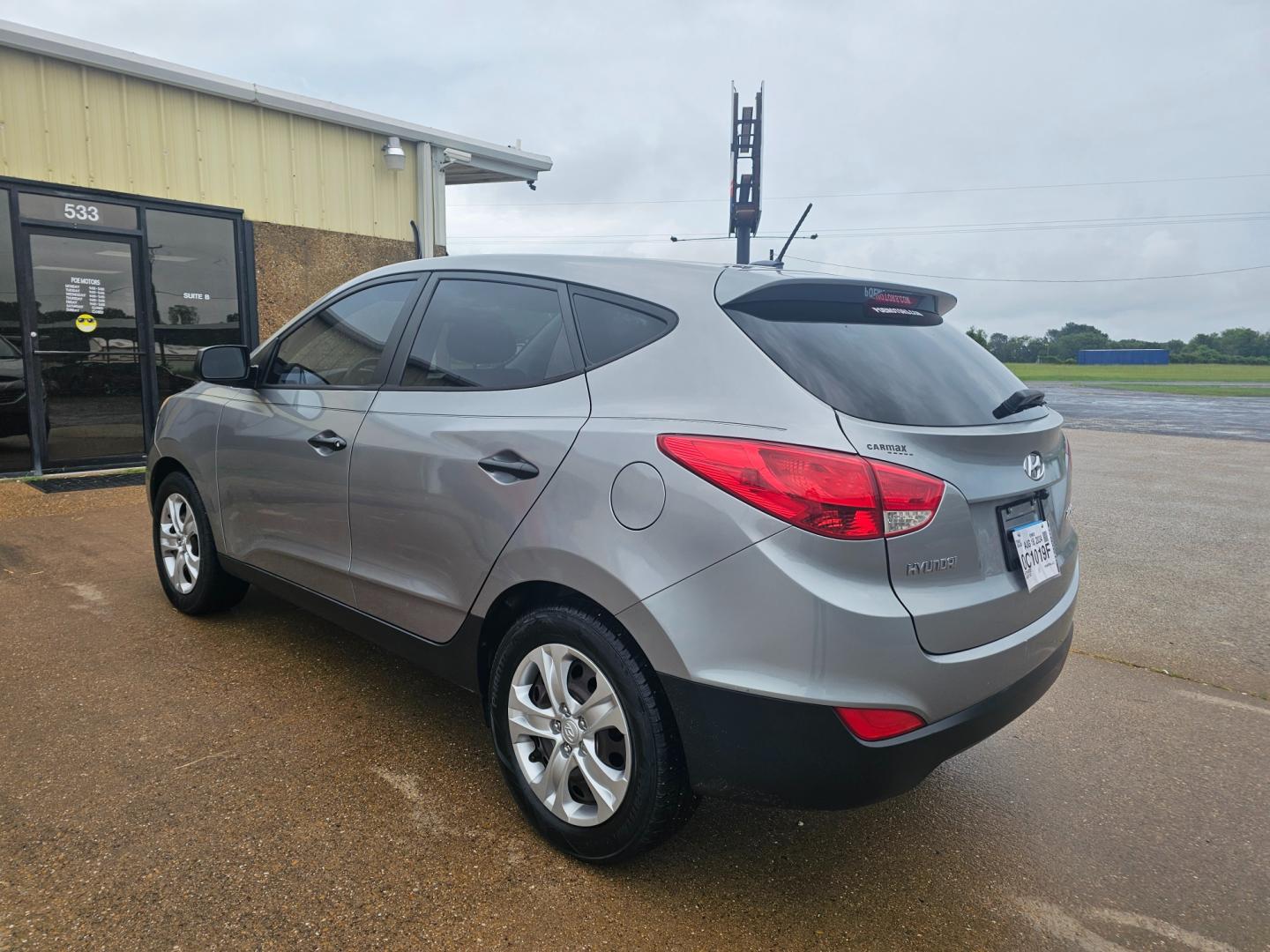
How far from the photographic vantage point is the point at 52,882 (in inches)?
87.0

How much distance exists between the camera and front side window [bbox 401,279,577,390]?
256 centimetres

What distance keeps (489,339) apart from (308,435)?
36.2 inches

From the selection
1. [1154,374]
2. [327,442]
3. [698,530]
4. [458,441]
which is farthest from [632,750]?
[1154,374]

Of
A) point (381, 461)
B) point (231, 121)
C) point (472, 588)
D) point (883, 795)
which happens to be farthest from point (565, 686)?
point (231, 121)

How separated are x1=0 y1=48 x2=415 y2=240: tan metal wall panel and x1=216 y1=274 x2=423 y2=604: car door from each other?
5.69 meters

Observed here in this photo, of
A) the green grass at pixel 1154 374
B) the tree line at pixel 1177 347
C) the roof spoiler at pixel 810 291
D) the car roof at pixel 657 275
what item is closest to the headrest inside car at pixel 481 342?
the car roof at pixel 657 275

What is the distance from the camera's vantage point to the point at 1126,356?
312 feet

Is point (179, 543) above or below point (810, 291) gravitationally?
below

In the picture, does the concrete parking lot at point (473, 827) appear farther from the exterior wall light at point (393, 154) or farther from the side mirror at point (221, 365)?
the exterior wall light at point (393, 154)

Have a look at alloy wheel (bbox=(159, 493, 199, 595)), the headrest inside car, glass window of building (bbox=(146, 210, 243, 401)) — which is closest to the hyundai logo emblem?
the headrest inside car

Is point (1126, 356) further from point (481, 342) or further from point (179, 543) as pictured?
point (481, 342)

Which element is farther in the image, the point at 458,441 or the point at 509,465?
the point at 458,441

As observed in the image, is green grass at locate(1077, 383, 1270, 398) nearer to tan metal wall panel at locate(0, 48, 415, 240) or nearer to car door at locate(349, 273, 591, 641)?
tan metal wall panel at locate(0, 48, 415, 240)

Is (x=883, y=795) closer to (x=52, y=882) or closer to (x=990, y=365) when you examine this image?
(x=990, y=365)
